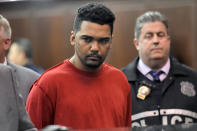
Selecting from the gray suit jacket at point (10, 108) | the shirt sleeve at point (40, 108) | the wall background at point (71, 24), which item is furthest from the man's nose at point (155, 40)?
the wall background at point (71, 24)

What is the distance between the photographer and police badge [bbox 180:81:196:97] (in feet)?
11.6

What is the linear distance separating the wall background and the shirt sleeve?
4486 mm

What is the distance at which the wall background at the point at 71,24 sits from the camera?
6.83 metres

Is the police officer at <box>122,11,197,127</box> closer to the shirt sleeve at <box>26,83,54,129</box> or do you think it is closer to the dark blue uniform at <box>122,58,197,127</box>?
the dark blue uniform at <box>122,58,197,127</box>

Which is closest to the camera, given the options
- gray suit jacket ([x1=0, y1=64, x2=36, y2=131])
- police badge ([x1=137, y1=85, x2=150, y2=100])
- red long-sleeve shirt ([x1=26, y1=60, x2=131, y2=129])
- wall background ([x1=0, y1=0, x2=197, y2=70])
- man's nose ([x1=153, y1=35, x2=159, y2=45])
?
gray suit jacket ([x1=0, y1=64, x2=36, y2=131])

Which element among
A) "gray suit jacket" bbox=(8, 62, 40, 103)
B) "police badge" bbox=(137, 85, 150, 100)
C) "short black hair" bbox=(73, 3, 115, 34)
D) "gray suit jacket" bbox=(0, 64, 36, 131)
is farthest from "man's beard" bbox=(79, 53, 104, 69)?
"police badge" bbox=(137, 85, 150, 100)

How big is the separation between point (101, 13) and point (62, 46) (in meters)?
5.07

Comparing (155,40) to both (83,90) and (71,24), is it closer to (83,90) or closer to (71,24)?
(83,90)

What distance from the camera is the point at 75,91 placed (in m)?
2.50

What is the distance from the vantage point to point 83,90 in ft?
8.26

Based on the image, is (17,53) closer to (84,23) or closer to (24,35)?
(24,35)

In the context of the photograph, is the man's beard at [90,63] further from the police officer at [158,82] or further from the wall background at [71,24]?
the wall background at [71,24]

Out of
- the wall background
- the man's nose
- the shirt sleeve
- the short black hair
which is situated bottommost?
the wall background

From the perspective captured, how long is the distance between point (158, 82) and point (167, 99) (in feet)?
0.60
